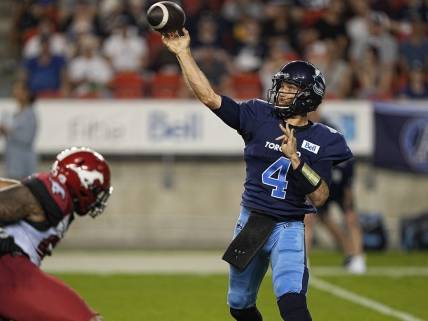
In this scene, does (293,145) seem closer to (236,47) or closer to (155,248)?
(155,248)

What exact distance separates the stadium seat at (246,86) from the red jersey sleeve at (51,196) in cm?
994

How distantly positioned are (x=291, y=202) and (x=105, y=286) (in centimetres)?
479

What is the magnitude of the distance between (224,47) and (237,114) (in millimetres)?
9939

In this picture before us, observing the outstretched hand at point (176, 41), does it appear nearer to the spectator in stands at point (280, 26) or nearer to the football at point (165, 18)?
the football at point (165, 18)

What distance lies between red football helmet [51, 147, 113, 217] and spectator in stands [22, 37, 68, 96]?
9895 mm

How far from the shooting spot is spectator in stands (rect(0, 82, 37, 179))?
14.5m

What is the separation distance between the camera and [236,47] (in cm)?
1734

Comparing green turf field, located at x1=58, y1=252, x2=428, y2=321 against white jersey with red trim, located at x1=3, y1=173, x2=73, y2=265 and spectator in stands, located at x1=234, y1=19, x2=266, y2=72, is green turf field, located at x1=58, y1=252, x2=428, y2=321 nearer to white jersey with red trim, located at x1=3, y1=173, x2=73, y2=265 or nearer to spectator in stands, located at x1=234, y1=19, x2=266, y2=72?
white jersey with red trim, located at x1=3, y1=173, x2=73, y2=265

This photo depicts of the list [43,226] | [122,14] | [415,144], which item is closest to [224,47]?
[122,14]

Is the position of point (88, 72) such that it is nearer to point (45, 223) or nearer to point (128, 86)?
point (128, 86)

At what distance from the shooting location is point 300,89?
7.51 metres

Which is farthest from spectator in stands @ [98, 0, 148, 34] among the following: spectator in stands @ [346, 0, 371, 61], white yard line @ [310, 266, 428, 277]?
white yard line @ [310, 266, 428, 277]

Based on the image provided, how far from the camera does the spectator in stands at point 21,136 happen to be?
14492 millimetres

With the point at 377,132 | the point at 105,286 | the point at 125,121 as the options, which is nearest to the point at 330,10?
the point at 377,132
